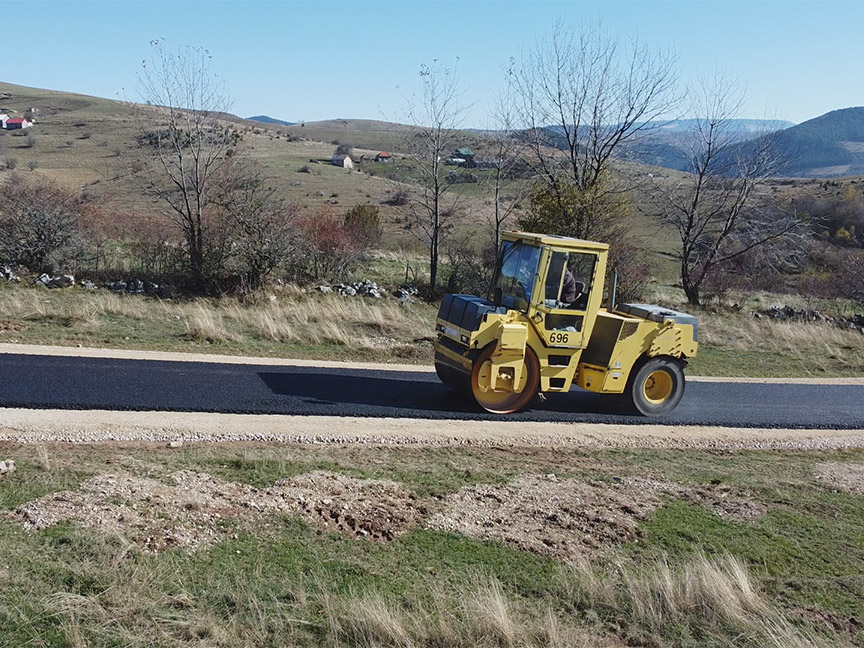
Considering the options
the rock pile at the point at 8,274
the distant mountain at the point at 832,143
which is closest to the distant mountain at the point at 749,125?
the rock pile at the point at 8,274

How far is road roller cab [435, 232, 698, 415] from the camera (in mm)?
11945

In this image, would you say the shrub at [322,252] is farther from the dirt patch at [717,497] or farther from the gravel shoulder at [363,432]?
the dirt patch at [717,497]

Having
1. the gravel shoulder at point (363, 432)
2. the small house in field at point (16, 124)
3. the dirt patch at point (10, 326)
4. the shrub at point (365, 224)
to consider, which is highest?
the small house in field at point (16, 124)

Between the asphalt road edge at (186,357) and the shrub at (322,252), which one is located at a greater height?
the shrub at (322,252)

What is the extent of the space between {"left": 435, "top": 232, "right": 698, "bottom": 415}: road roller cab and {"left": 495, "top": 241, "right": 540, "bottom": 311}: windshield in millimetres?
16

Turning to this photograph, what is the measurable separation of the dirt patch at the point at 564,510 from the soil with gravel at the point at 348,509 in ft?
0.04

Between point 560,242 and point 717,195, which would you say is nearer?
point 560,242

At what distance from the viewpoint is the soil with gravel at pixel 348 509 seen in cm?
709

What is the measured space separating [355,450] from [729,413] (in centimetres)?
760

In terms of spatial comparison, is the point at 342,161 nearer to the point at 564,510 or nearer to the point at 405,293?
the point at 405,293

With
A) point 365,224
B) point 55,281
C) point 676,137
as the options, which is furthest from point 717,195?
point 55,281

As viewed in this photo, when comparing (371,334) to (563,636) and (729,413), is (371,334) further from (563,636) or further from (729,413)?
(563,636)

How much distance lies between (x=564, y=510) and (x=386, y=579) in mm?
2612

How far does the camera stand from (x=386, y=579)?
6.60m
